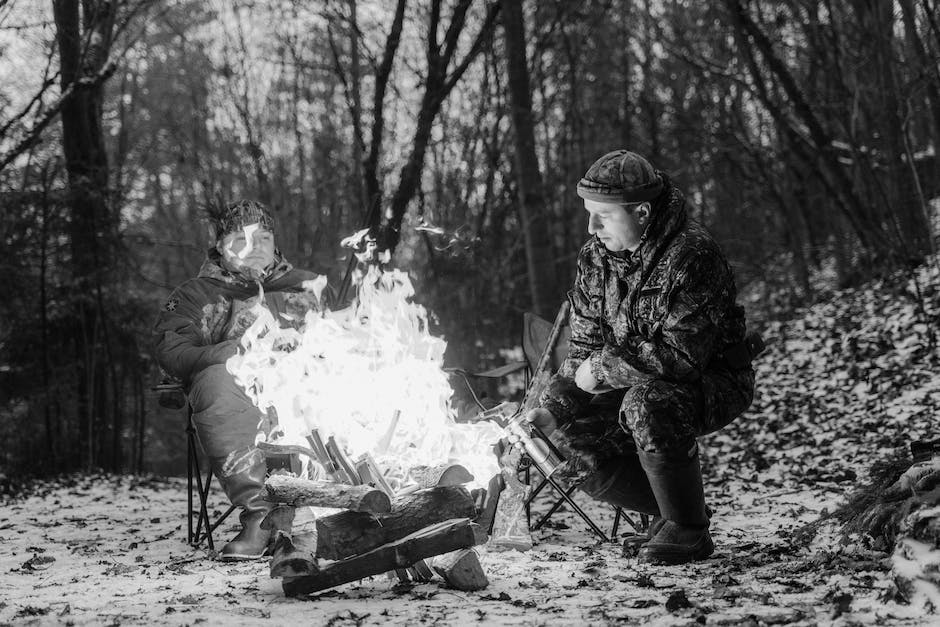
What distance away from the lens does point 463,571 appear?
9.91 feet

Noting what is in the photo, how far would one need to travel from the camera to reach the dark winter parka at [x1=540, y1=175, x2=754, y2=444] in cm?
318

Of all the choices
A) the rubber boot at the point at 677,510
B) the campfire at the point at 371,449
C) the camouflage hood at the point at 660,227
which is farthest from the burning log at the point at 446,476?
the camouflage hood at the point at 660,227

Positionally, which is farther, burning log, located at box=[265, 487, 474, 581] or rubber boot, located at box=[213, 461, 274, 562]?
rubber boot, located at box=[213, 461, 274, 562]

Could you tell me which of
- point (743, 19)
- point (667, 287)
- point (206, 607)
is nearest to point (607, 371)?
point (667, 287)

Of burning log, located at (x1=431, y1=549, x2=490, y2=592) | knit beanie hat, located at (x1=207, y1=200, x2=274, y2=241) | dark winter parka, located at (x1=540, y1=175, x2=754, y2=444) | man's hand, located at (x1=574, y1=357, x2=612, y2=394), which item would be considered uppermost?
knit beanie hat, located at (x1=207, y1=200, x2=274, y2=241)

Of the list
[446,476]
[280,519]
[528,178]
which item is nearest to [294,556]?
[280,519]

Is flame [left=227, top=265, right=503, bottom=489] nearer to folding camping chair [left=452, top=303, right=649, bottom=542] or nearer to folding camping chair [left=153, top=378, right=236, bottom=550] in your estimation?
folding camping chair [left=452, top=303, right=649, bottom=542]

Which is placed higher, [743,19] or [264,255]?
[743,19]

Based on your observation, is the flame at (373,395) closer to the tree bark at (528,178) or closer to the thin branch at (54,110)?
the tree bark at (528,178)

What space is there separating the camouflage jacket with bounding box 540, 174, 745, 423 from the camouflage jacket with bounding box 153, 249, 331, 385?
151 cm

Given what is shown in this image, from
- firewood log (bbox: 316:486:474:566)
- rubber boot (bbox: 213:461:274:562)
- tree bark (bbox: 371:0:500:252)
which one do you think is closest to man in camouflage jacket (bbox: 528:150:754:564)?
firewood log (bbox: 316:486:474:566)

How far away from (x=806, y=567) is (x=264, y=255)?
2.80 meters

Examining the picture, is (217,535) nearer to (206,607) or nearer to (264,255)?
(264,255)

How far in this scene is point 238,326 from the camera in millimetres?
4324
